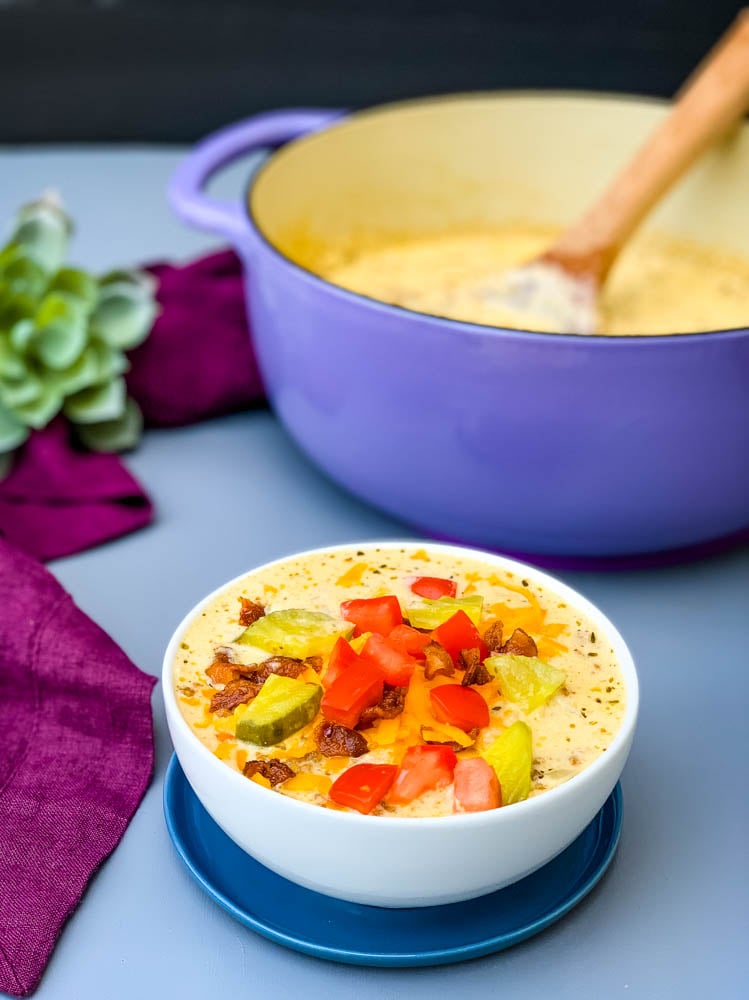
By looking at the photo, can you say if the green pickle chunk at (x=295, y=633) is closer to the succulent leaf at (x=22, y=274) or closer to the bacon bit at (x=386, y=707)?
the bacon bit at (x=386, y=707)

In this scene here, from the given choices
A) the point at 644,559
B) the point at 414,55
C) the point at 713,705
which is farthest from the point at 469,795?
the point at 414,55

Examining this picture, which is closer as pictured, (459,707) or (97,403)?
(459,707)

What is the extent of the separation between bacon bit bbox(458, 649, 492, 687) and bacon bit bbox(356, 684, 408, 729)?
0.15 feet

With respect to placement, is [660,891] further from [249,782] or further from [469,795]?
[249,782]

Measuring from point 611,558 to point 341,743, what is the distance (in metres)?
0.59

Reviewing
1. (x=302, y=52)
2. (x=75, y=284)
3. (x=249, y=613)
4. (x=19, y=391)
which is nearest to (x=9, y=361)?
(x=19, y=391)

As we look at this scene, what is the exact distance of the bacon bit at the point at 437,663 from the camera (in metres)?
0.93

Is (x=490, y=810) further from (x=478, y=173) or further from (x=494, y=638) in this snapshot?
(x=478, y=173)

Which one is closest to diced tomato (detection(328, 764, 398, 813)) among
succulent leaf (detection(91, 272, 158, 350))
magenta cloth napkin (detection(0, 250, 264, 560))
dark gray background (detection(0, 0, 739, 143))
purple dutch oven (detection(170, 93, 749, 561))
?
purple dutch oven (detection(170, 93, 749, 561))

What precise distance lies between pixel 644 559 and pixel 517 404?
27 cm

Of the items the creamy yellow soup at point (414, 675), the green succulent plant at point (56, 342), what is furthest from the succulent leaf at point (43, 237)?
the creamy yellow soup at point (414, 675)

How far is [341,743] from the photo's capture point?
2.87 ft

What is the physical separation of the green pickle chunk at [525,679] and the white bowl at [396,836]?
6 centimetres

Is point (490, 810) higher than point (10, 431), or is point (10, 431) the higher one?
point (490, 810)
